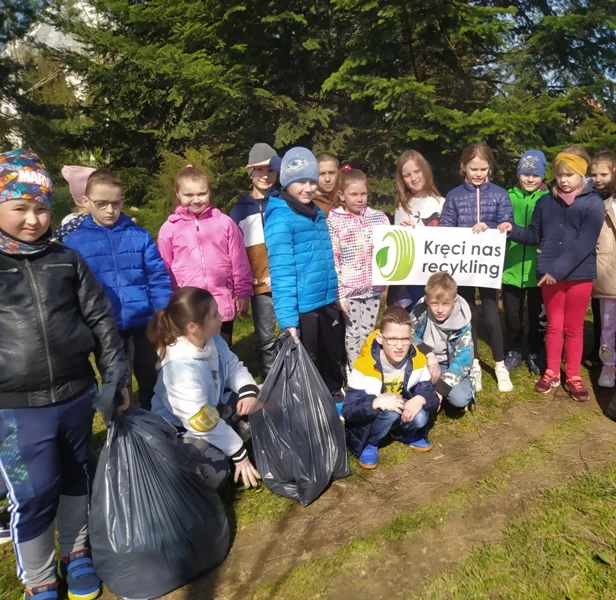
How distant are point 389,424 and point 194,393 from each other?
1.26 meters

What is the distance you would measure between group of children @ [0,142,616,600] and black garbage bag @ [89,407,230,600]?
18 centimetres

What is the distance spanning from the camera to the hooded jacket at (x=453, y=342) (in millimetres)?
3604

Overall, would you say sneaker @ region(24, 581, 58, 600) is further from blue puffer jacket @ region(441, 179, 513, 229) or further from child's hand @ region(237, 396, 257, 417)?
blue puffer jacket @ region(441, 179, 513, 229)

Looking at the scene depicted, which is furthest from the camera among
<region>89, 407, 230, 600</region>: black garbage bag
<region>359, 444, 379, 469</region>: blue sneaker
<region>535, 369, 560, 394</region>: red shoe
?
<region>535, 369, 560, 394</region>: red shoe

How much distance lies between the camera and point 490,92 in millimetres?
7766

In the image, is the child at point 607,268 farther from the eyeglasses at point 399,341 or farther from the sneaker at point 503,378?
the eyeglasses at point 399,341

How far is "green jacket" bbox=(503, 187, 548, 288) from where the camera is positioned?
13.9ft

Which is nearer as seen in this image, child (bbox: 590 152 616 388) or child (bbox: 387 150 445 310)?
child (bbox: 590 152 616 388)

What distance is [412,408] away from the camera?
10.1 ft

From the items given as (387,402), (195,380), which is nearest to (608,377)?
(387,402)

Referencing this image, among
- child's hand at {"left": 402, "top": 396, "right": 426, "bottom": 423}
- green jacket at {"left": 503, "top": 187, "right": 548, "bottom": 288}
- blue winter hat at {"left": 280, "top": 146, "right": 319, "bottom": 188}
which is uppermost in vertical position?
blue winter hat at {"left": 280, "top": 146, "right": 319, "bottom": 188}

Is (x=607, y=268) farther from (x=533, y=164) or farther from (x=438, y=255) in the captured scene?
(x=438, y=255)

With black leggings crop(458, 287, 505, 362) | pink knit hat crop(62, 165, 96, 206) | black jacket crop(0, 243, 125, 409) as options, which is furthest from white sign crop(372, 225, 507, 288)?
black jacket crop(0, 243, 125, 409)

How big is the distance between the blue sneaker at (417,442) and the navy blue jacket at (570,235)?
160 centimetres
